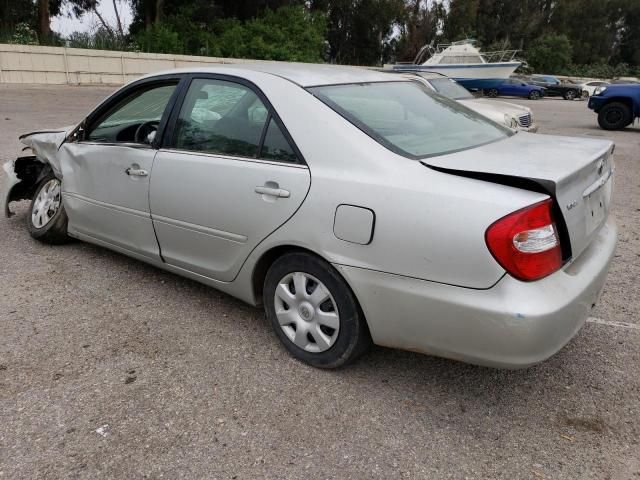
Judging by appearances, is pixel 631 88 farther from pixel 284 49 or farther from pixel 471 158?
pixel 284 49

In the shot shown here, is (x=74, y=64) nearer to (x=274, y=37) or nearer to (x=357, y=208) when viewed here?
(x=274, y=37)

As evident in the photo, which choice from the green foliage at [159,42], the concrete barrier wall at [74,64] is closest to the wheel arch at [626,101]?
the concrete barrier wall at [74,64]

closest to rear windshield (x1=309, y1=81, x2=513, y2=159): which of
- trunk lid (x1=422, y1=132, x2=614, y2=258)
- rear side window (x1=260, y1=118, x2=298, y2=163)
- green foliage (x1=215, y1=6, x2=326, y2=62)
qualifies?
trunk lid (x1=422, y1=132, x2=614, y2=258)

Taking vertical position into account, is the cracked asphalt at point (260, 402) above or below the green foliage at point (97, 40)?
below

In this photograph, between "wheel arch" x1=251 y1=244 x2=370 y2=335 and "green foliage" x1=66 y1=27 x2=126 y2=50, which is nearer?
"wheel arch" x1=251 y1=244 x2=370 y2=335

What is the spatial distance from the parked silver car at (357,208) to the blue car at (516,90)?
30915 mm

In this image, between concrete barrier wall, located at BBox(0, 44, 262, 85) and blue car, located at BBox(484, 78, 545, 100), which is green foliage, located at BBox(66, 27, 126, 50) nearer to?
concrete barrier wall, located at BBox(0, 44, 262, 85)

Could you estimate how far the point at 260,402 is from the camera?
274cm

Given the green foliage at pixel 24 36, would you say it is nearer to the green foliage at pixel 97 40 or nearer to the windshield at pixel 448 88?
the green foliage at pixel 97 40

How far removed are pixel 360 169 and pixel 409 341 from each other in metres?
0.85

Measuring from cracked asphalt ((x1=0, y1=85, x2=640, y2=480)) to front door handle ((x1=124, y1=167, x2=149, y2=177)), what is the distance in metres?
0.86

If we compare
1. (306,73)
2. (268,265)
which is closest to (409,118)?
(306,73)

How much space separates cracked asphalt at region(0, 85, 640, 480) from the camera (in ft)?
7.70

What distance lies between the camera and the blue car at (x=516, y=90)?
1262 inches
